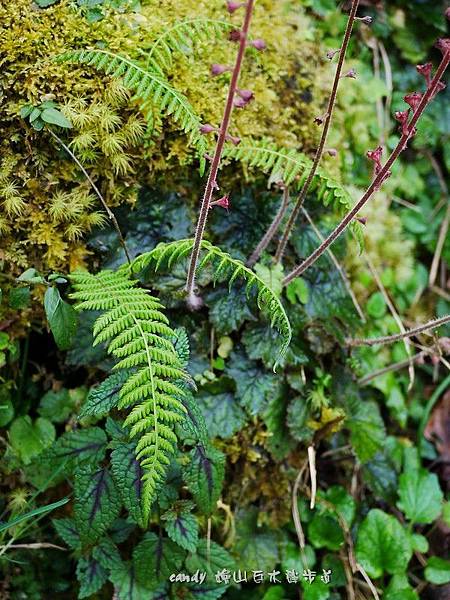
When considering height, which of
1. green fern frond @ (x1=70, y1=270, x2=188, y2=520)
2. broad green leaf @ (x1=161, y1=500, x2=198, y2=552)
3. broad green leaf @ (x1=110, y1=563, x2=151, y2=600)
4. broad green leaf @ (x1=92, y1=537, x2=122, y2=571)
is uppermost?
green fern frond @ (x1=70, y1=270, x2=188, y2=520)

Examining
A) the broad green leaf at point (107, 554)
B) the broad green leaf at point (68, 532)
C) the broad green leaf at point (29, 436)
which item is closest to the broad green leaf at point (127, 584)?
the broad green leaf at point (107, 554)

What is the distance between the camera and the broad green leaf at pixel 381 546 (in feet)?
6.78

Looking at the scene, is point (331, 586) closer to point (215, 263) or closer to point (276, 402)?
point (276, 402)

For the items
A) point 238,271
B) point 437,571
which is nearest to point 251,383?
point 238,271

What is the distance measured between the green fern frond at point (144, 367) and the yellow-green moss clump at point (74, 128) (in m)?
0.33

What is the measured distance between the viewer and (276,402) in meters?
2.09

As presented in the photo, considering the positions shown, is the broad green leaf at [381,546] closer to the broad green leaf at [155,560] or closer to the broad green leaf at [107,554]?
the broad green leaf at [155,560]

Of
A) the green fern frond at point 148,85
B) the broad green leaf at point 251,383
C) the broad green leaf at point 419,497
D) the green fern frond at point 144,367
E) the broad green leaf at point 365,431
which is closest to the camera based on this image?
the green fern frond at point 144,367

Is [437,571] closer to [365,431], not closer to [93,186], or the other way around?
[365,431]

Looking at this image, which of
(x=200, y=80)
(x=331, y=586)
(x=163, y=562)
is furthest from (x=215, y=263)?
(x=331, y=586)

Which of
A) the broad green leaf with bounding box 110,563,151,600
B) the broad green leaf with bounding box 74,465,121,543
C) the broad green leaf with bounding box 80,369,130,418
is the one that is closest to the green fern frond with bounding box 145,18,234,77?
the broad green leaf with bounding box 80,369,130,418

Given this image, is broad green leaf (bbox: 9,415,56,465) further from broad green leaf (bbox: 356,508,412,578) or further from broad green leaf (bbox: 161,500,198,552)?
broad green leaf (bbox: 356,508,412,578)

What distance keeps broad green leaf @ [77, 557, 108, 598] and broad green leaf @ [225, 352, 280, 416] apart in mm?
664

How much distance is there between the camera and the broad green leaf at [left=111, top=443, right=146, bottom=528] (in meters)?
1.48
